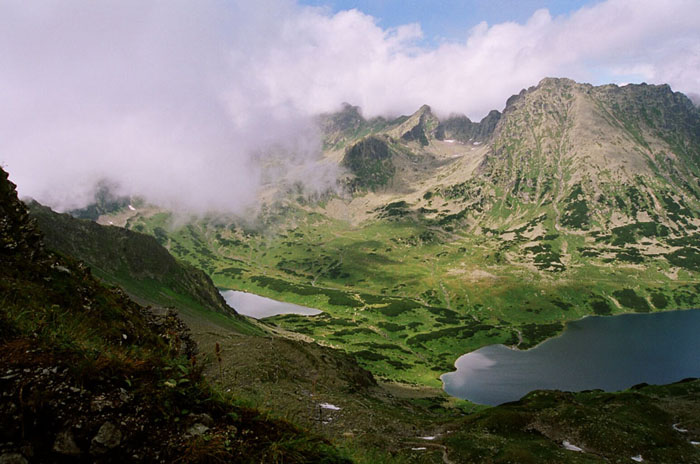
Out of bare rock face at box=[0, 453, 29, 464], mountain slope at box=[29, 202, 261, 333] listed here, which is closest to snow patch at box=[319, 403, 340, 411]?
bare rock face at box=[0, 453, 29, 464]

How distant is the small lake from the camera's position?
127 metres

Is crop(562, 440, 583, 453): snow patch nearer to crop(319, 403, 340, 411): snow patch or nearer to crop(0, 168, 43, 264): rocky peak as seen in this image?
crop(319, 403, 340, 411): snow patch

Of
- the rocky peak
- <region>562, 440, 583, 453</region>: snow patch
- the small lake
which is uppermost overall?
the rocky peak

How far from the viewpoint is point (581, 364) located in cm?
14925

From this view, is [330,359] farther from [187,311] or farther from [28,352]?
[28,352]

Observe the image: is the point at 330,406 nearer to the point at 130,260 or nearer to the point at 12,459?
the point at 12,459

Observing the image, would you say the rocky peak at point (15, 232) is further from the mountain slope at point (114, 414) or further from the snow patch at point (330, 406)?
the snow patch at point (330, 406)

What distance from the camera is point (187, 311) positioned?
79.1m

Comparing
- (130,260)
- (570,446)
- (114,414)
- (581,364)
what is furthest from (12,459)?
(581,364)

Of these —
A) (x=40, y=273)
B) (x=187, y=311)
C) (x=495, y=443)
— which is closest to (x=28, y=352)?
(x=40, y=273)

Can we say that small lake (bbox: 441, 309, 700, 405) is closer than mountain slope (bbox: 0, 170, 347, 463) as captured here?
No

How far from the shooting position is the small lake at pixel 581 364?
127244mm

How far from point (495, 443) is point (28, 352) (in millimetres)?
34679

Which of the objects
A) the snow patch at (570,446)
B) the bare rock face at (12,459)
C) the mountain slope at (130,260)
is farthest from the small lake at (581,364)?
the bare rock face at (12,459)
